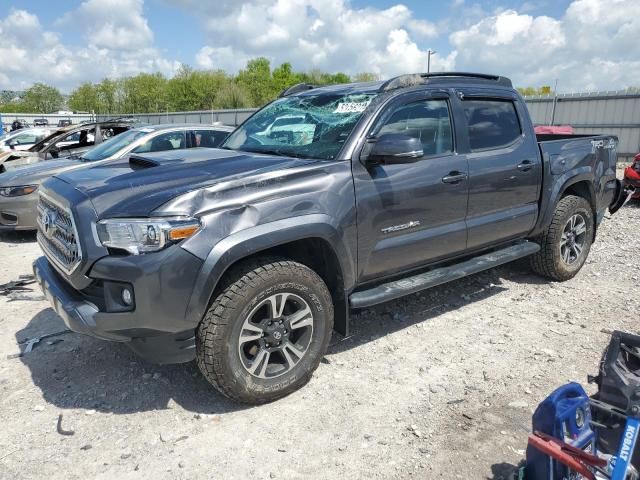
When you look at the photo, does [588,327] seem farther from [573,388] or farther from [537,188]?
[573,388]

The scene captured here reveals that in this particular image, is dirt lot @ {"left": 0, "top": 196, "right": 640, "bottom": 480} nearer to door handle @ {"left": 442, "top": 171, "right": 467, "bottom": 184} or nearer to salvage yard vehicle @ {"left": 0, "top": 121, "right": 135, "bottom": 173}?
door handle @ {"left": 442, "top": 171, "right": 467, "bottom": 184}

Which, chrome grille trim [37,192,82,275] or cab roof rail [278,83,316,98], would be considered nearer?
chrome grille trim [37,192,82,275]

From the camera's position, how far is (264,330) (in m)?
3.09

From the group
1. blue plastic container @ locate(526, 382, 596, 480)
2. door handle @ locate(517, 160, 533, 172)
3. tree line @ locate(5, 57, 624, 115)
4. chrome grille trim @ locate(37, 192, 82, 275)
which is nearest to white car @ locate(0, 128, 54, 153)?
chrome grille trim @ locate(37, 192, 82, 275)

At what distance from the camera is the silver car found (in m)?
7.22

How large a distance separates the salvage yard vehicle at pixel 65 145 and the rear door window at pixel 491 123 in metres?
7.57

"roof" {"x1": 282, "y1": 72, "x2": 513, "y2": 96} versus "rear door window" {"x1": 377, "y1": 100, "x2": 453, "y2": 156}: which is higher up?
"roof" {"x1": 282, "y1": 72, "x2": 513, "y2": 96}

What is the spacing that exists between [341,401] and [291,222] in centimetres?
119

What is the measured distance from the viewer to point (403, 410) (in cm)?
313

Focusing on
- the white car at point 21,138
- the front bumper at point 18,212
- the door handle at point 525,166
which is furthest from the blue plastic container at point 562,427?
the white car at point 21,138

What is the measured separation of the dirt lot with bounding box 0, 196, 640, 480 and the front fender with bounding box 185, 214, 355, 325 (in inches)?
30.5

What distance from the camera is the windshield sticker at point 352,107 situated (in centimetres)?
366

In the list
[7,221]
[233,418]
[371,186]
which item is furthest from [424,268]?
[7,221]

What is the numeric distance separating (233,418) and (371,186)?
67.4 inches
